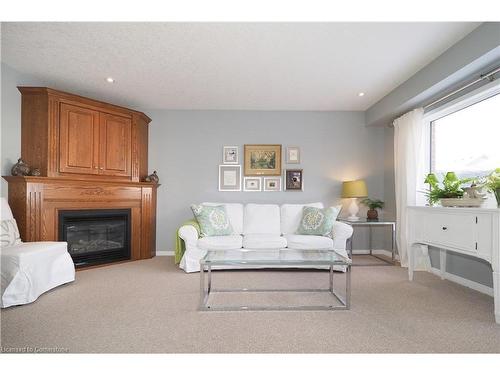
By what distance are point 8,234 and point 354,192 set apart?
442 cm

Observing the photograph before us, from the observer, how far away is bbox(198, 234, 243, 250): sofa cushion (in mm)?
3533

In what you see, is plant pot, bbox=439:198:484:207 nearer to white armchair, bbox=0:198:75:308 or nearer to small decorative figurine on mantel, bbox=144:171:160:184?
small decorative figurine on mantel, bbox=144:171:160:184

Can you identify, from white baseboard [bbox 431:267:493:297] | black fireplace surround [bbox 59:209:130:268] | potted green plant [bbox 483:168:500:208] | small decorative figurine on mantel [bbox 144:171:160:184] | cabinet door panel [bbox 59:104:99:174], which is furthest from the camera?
small decorative figurine on mantel [bbox 144:171:160:184]

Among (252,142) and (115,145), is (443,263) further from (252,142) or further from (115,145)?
(115,145)

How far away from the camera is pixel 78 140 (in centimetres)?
361

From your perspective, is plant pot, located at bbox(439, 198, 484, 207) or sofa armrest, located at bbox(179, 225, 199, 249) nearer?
plant pot, located at bbox(439, 198, 484, 207)

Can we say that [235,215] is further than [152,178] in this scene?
No

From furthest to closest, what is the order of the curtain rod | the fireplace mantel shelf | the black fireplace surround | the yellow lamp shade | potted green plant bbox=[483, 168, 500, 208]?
the yellow lamp shade < the black fireplace surround < the fireplace mantel shelf < the curtain rod < potted green plant bbox=[483, 168, 500, 208]

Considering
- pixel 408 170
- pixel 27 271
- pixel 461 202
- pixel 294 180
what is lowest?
pixel 27 271

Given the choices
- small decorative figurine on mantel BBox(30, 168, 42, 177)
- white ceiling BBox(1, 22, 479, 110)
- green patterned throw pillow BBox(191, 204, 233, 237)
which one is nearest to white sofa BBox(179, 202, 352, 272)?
green patterned throw pillow BBox(191, 204, 233, 237)

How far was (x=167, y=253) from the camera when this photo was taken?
15.2ft

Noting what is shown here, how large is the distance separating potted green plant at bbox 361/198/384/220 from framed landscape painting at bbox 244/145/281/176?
158cm

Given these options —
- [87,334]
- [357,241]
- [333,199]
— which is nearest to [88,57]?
[87,334]

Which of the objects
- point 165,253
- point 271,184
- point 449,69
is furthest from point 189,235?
point 449,69
